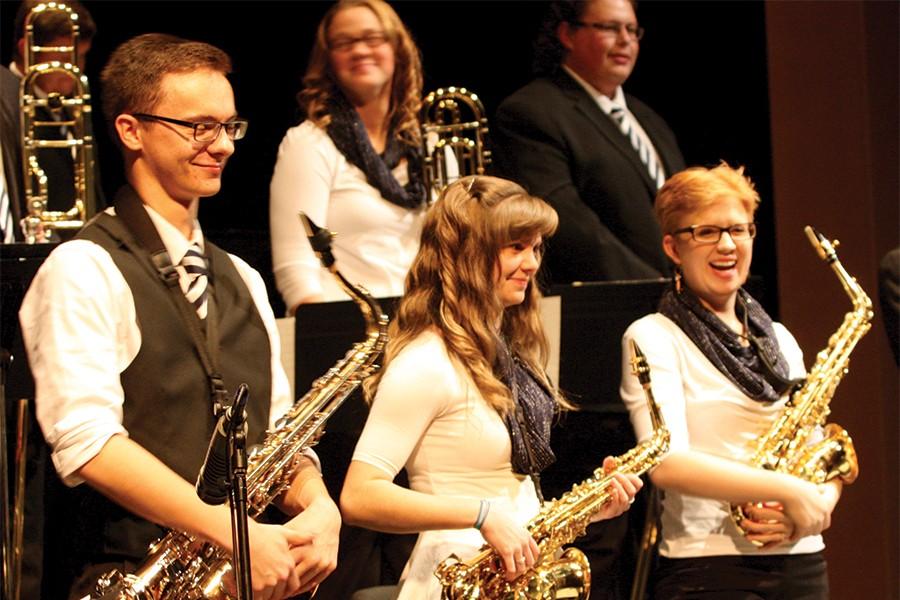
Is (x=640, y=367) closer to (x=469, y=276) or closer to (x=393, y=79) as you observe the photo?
(x=469, y=276)

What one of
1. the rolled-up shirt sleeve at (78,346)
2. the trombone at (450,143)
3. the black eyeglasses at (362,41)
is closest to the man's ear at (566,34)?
the trombone at (450,143)

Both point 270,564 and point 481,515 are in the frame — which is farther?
point 481,515

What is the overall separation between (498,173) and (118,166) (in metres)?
1.65

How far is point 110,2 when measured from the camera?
17.3 ft

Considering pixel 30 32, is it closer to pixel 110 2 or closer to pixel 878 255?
pixel 110 2

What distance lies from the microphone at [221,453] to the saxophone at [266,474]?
249mm

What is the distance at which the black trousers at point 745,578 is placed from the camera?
3394 mm

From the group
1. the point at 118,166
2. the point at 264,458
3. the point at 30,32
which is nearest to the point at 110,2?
the point at 118,166

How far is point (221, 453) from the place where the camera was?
234 centimetres

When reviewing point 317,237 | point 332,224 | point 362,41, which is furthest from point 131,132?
point 362,41

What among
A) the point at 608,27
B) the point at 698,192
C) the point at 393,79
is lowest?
the point at 698,192

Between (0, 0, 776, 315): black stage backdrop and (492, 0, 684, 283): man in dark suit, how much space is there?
3.79ft

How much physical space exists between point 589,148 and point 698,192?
0.70m

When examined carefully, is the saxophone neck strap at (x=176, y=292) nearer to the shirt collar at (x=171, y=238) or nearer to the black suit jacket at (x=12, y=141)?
the shirt collar at (x=171, y=238)
